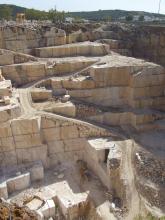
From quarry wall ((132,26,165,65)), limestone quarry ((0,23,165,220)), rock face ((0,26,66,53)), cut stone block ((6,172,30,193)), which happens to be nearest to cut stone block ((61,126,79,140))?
limestone quarry ((0,23,165,220))

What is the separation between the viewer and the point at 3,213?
1035 centimetres

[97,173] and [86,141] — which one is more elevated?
[86,141]

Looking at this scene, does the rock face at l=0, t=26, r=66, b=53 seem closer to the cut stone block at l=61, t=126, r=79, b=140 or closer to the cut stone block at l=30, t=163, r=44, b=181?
the cut stone block at l=61, t=126, r=79, b=140

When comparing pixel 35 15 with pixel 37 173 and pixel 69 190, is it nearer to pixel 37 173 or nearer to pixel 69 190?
pixel 37 173

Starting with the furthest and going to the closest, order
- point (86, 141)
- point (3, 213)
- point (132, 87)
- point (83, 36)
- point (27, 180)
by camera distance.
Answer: point (83, 36)
point (132, 87)
point (86, 141)
point (27, 180)
point (3, 213)

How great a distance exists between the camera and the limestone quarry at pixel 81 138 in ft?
37.0

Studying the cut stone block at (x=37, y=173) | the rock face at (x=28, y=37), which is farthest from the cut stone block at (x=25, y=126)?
the rock face at (x=28, y=37)

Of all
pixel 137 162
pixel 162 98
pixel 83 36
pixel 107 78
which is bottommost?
pixel 137 162

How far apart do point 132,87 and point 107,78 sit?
1309 mm

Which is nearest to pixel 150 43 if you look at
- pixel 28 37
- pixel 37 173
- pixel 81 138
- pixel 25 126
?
pixel 28 37

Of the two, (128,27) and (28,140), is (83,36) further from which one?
(28,140)

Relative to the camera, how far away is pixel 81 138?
13562 millimetres

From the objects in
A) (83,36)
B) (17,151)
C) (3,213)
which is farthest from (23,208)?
(83,36)

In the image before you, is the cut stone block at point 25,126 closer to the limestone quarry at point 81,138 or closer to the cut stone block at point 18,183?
the limestone quarry at point 81,138
